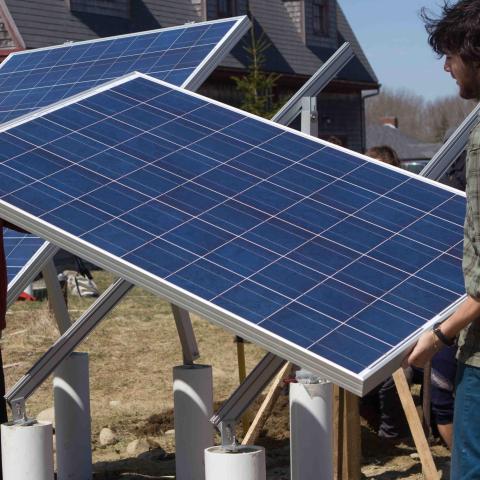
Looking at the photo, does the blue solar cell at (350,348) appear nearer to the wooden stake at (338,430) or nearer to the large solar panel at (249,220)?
the large solar panel at (249,220)

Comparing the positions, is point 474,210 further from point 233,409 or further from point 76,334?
point 76,334

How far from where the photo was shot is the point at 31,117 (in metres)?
4.73

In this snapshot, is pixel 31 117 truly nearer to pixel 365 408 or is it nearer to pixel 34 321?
pixel 365 408

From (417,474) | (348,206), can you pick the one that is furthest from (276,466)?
(348,206)

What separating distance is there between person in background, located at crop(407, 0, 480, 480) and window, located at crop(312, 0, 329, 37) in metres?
26.5

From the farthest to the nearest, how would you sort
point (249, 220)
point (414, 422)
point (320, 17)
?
point (320, 17), point (414, 422), point (249, 220)

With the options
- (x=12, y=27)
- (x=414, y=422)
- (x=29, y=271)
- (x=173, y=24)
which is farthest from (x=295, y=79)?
(x=29, y=271)

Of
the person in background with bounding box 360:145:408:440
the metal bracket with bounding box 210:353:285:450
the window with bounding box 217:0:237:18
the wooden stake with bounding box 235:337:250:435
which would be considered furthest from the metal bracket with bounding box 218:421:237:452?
the window with bounding box 217:0:237:18

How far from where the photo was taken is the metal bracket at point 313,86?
596 cm

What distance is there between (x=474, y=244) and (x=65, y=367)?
338 centimetres

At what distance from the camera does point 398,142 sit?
78.4 m

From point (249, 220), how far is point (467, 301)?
1.09 m

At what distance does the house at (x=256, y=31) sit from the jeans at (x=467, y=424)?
17.9 m

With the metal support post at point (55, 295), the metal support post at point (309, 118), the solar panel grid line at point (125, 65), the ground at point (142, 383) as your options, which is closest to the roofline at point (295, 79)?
the ground at point (142, 383)
